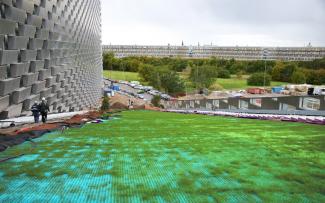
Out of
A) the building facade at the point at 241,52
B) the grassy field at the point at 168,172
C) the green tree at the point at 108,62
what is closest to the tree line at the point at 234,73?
the green tree at the point at 108,62

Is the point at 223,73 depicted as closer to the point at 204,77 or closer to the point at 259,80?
the point at 259,80

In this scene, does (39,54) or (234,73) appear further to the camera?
(234,73)

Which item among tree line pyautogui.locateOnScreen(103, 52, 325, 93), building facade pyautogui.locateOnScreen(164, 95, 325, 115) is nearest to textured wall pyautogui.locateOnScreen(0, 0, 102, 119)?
building facade pyautogui.locateOnScreen(164, 95, 325, 115)

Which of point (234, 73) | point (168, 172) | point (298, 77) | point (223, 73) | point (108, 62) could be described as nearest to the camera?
point (168, 172)

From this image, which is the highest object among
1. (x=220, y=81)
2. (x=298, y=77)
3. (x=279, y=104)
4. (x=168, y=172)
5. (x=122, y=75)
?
(x=168, y=172)

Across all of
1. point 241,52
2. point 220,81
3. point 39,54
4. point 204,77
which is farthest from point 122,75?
point 241,52

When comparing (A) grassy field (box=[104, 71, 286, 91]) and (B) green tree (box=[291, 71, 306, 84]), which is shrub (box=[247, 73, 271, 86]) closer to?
(A) grassy field (box=[104, 71, 286, 91])

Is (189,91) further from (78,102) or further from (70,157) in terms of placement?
(70,157)
